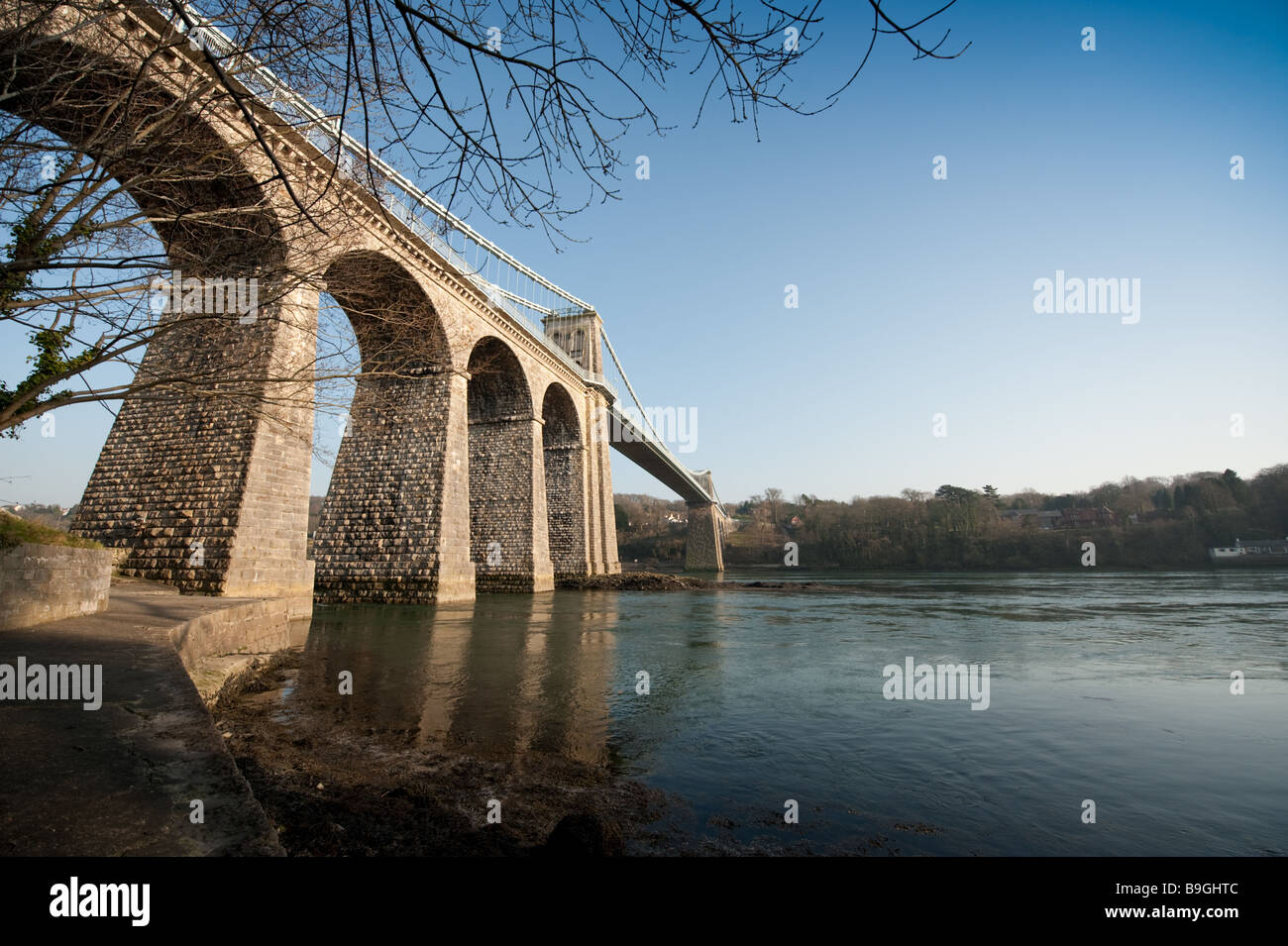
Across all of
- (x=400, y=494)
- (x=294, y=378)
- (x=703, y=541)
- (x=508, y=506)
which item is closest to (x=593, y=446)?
(x=508, y=506)

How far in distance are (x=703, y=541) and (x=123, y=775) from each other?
52.0 m

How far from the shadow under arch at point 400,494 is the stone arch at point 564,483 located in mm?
8968

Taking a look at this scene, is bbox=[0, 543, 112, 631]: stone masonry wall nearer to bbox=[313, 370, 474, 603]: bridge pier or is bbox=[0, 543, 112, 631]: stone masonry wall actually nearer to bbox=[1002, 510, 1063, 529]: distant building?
bbox=[313, 370, 474, 603]: bridge pier

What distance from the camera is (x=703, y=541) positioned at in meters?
53.3

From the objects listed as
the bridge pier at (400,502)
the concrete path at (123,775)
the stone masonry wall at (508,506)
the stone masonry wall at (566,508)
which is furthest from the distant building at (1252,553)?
the concrete path at (123,775)

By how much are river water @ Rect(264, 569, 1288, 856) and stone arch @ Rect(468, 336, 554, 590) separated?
9974mm

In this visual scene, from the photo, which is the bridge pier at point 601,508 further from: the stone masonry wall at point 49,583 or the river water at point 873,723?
the stone masonry wall at point 49,583

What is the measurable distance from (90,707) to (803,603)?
15240mm

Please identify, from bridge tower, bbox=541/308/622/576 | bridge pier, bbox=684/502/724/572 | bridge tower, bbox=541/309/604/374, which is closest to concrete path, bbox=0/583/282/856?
bridge tower, bbox=541/308/622/576

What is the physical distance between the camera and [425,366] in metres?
15.8

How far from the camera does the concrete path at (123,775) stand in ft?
4.92

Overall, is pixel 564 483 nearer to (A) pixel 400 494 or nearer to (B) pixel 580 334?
(B) pixel 580 334
